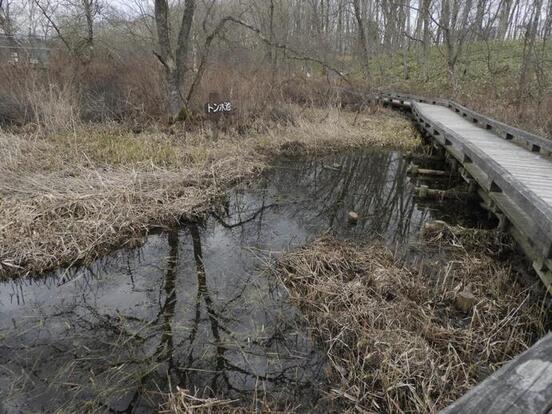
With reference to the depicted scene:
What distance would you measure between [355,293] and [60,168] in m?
6.14

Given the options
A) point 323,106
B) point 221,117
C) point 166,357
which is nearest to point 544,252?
point 166,357

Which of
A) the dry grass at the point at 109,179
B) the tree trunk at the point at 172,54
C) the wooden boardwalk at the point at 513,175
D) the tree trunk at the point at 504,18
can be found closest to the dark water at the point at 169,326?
the dry grass at the point at 109,179

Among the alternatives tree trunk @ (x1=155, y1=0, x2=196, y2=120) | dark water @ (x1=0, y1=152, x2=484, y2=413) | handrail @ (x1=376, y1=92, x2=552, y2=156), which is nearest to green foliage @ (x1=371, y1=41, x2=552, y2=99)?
handrail @ (x1=376, y1=92, x2=552, y2=156)

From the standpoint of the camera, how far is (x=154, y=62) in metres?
12.6

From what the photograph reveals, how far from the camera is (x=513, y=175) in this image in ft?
18.8

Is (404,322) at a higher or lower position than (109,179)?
lower

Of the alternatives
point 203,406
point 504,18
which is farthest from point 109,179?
point 504,18

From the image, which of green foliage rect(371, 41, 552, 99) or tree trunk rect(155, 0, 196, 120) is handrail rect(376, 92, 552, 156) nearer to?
green foliage rect(371, 41, 552, 99)

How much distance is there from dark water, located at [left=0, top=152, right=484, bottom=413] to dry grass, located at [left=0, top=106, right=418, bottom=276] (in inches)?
14.8

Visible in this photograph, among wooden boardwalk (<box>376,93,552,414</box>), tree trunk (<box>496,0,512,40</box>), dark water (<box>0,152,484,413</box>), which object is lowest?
dark water (<box>0,152,484,413</box>)

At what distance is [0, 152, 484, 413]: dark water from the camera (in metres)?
3.04

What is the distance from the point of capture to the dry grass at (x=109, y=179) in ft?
16.2

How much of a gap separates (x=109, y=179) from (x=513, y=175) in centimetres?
678

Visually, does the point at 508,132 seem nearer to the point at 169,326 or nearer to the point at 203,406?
the point at 169,326
